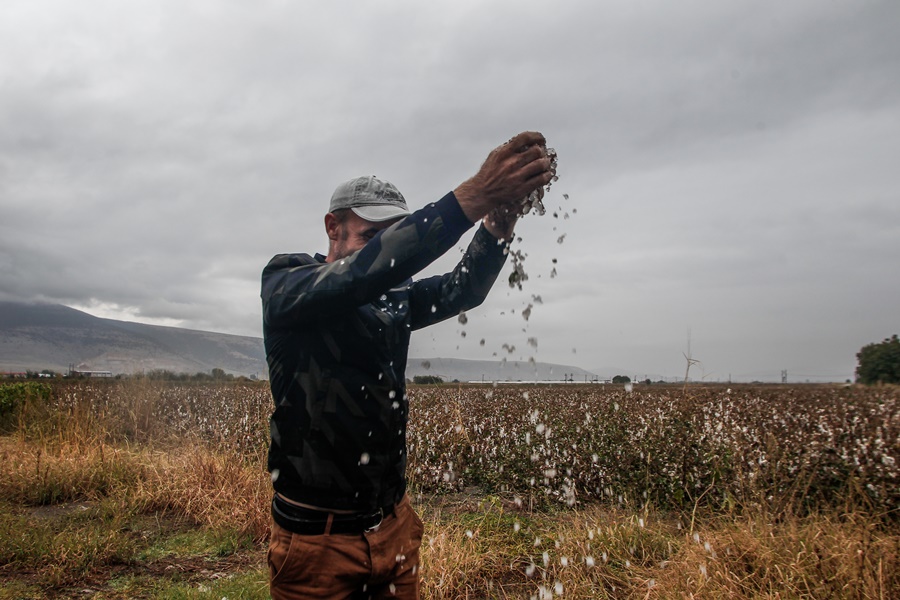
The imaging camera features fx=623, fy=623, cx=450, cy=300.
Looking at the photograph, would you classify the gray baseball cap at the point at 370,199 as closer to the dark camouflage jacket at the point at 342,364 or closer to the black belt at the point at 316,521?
the dark camouflage jacket at the point at 342,364

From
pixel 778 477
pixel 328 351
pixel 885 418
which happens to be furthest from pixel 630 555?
pixel 885 418

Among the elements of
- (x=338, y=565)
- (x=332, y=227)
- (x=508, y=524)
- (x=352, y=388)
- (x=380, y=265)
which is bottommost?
(x=508, y=524)

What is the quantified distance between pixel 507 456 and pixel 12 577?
18.1 ft

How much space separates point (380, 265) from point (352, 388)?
0.47m

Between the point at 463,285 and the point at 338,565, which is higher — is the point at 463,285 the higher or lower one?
the higher one

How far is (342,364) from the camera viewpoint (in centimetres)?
204

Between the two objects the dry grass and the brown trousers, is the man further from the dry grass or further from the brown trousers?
the dry grass

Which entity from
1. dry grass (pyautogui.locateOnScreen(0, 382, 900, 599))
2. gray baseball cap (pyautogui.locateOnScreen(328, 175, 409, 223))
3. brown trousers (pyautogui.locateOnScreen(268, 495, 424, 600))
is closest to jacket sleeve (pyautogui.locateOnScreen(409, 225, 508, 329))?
gray baseball cap (pyautogui.locateOnScreen(328, 175, 409, 223))

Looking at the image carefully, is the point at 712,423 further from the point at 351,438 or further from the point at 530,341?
the point at 351,438

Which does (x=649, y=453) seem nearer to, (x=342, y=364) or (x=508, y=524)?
(x=508, y=524)

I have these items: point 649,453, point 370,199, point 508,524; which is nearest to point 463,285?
point 370,199

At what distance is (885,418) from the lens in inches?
289

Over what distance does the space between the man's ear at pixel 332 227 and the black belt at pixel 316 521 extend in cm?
98

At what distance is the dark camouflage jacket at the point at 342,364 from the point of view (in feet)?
5.95
